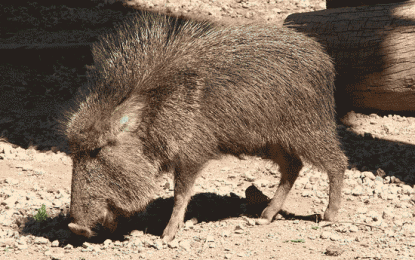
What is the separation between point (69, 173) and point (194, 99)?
2.09 m

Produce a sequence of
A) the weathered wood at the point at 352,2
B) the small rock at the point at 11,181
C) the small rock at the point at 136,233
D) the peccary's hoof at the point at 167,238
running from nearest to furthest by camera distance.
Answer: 1. the peccary's hoof at the point at 167,238
2. the small rock at the point at 136,233
3. the small rock at the point at 11,181
4. the weathered wood at the point at 352,2

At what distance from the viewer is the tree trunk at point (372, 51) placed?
4805mm

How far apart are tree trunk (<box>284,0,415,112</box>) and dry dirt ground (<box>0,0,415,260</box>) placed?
53 cm

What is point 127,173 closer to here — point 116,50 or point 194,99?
point 194,99

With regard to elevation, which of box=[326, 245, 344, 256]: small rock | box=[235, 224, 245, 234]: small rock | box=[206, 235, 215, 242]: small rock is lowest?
box=[206, 235, 215, 242]: small rock

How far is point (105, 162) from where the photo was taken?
3.43 metres

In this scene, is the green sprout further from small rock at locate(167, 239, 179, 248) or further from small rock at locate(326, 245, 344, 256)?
small rock at locate(326, 245, 344, 256)

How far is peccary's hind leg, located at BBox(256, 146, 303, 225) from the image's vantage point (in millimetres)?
3990

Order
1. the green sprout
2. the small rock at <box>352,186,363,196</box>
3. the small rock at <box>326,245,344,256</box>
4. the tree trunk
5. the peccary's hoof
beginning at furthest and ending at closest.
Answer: the tree trunk < the small rock at <box>352,186,363,196</box> < the green sprout < the peccary's hoof < the small rock at <box>326,245,344,256</box>

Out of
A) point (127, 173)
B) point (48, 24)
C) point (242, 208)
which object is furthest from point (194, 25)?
point (48, 24)

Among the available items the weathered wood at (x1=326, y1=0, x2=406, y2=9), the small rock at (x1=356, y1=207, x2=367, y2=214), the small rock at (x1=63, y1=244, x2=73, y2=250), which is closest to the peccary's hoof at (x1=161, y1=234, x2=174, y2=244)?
the small rock at (x1=63, y1=244, x2=73, y2=250)

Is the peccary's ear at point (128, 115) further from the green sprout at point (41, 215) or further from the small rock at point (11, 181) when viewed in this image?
the small rock at point (11, 181)

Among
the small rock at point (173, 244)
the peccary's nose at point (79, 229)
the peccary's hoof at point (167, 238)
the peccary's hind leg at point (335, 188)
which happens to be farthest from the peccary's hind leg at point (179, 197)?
the peccary's hind leg at point (335, 188)

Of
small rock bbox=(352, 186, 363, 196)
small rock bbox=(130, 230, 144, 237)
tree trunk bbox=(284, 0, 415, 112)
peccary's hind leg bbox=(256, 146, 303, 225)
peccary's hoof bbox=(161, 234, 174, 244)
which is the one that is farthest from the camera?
tree trunk bbox=(284, 0, 415, 112)
